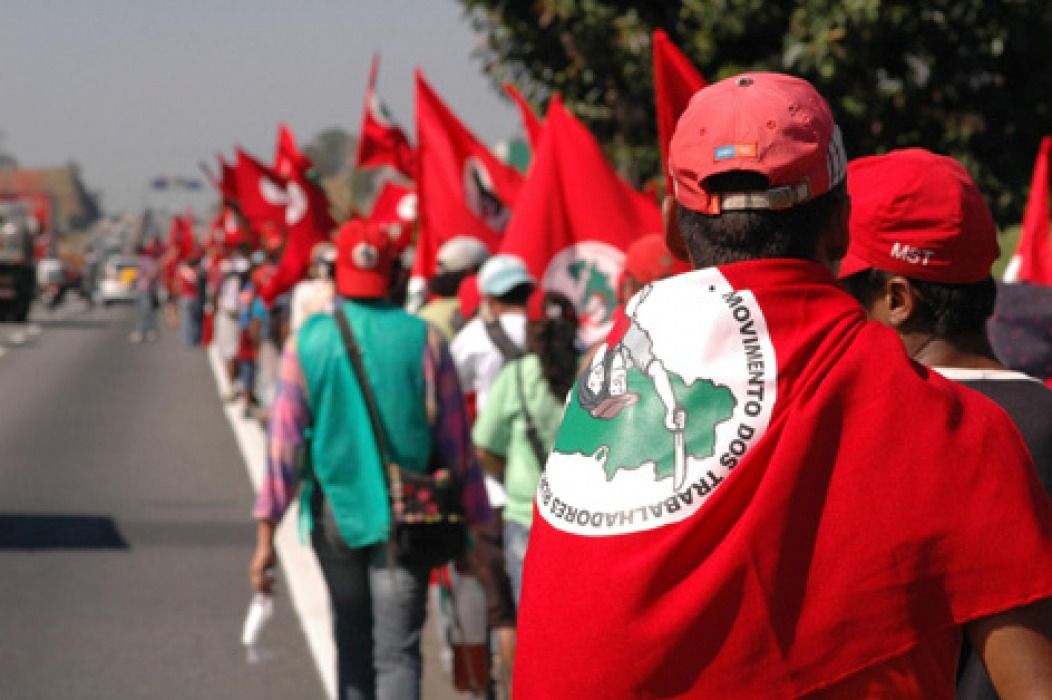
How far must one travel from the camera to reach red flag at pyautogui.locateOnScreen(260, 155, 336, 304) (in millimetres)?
15117

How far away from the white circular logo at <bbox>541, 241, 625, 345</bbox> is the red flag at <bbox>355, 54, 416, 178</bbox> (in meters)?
6.83

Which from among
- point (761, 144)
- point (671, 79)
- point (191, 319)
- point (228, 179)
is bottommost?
point (191, 319)

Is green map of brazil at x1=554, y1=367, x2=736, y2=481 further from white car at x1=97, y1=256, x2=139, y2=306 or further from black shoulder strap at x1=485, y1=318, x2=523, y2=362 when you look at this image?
white car at x1=97, y1=256, x2=139, y2=306

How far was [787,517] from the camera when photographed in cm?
202

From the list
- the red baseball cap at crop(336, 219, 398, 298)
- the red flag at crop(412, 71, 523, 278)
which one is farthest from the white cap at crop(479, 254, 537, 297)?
the red flag at crop(412, 71, 523, 278)

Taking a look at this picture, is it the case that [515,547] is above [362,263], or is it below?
below

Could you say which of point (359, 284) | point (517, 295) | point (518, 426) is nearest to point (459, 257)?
point (517, 295)

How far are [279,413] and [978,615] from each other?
134 inches

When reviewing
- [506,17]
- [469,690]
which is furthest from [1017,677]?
[506,17]

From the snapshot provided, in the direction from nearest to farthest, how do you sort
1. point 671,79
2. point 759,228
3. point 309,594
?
point 759,228
point 671,79
point 309,594

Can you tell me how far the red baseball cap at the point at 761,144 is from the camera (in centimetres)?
211

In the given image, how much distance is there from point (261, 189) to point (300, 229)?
237 cm

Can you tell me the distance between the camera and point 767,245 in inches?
84.0

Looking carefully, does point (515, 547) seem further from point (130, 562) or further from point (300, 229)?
point (300, 229)
